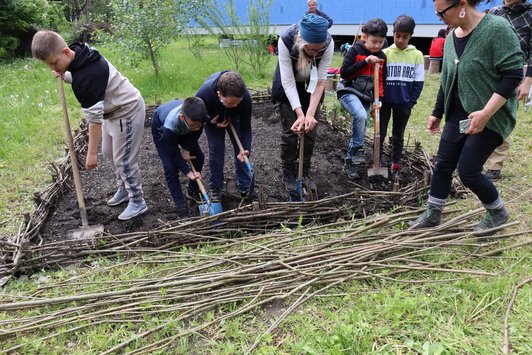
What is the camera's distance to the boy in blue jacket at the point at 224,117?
273 centimetres

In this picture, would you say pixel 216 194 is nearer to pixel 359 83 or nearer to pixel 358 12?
pixel 359 83

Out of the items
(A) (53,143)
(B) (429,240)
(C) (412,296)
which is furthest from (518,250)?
(A) (53,143)

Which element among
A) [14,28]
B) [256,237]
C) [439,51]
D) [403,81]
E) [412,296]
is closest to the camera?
[412,296]

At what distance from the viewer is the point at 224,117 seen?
10.2ft

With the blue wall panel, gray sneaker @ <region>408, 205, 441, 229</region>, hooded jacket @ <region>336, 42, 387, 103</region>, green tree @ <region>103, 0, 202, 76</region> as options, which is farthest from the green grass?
the blue wall panel

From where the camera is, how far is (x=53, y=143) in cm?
504

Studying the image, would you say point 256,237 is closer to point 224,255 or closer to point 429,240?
point 224,255

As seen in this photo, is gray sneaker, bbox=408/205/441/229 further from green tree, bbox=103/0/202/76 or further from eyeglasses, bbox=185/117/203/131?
green tree, bbox=103/0/202/76

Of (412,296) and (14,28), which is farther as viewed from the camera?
(14,28)

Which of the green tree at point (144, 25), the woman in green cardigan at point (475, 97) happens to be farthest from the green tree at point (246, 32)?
the woman in green cardigan at point (475, 97)

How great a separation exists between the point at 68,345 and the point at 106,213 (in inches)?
61.2

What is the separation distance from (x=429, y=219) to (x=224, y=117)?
5.68 ft

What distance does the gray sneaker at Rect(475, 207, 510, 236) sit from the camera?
2578 millimetres

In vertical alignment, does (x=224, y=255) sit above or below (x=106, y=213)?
above
